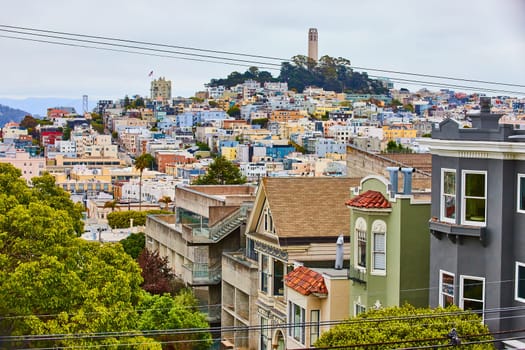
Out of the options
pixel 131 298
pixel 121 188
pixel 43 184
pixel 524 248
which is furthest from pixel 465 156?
pixel 121 188

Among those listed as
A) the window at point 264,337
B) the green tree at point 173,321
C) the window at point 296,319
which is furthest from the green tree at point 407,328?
the green tree at point 173,321

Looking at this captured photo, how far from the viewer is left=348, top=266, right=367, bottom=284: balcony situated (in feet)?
65.7

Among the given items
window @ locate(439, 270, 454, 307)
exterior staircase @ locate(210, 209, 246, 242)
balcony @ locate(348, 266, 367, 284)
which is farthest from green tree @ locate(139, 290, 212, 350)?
window @ locate(439, 270, 454, 307)

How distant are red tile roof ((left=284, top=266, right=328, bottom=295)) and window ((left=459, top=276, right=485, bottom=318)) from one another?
3940 mm

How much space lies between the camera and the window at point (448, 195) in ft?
57.9

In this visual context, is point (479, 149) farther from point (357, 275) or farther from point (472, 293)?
point (357, 275)

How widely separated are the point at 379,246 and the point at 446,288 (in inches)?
84.7

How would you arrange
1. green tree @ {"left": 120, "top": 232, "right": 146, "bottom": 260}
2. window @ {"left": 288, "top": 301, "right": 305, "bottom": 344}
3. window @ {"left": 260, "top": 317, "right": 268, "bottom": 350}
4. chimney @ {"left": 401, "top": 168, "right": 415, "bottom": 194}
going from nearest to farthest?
chimney @ {"left": 401, "top": 168, "right": 415, "bottom": 194} → window @ {"left": 288, "top": 301, "right": 305, "bottom": 344} → window @ {"left": 260, "top": 317, "right": 268, "bottom": 350} → green tree @ {"left": 120, "top": 232, "right": 146, "bottom": 260}

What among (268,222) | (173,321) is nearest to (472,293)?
(268,222)

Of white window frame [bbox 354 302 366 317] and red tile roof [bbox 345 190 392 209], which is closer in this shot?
red tile roof [bbox 345 190 392 209]

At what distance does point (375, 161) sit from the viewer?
108 ft

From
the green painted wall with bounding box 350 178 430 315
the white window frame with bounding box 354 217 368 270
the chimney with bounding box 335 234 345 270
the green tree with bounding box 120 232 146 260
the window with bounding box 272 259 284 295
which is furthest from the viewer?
the green tree with bounding box 120 232 146 260

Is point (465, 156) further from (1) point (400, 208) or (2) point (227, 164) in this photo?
(2) point (227, 164)

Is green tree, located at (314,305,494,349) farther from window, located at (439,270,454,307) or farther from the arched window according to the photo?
the arched window
